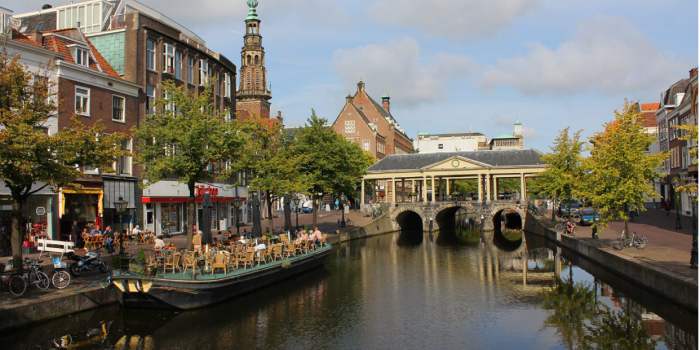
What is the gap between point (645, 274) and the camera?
24.7 metres

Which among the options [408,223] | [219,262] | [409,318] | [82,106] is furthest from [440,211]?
[409,318]

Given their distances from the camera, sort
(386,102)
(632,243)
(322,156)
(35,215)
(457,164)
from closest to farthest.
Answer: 1. (35,215)
2. (632,243)
3. (322,156)
4. (457,164)
5. (386,102)

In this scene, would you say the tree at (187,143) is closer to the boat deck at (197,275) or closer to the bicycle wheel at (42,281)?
the boat deck at (197,275)

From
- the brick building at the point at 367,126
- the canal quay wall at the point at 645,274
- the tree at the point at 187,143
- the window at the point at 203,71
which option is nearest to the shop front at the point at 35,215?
the tree at the point at 187,143

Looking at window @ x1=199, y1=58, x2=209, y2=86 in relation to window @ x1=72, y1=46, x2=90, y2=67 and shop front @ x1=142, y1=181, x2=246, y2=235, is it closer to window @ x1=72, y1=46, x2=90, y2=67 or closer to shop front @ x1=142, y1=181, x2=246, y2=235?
shop front @ x1=142, y1=181, x2=246, y2=235

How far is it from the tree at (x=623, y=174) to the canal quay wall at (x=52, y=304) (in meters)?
25.9

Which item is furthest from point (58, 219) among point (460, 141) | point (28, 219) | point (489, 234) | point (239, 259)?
point (460, 141)

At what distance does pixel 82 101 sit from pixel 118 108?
3324mm

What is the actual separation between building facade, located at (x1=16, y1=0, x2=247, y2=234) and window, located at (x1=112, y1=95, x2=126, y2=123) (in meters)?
1.28

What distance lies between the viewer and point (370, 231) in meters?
63.3

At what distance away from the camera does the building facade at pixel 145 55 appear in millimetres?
41031

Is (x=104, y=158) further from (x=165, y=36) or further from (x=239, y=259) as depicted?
(x=165, y=36)

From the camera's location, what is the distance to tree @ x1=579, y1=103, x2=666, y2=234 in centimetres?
3303

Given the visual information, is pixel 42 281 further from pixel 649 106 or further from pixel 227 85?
pixel 649 106
